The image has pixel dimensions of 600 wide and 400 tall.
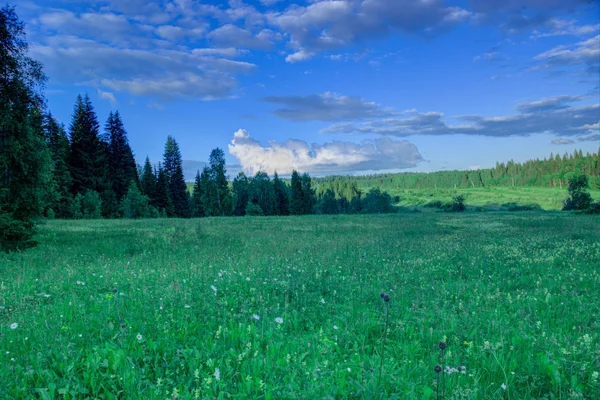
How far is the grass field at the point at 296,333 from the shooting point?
11.9ft

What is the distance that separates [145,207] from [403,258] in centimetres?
5248

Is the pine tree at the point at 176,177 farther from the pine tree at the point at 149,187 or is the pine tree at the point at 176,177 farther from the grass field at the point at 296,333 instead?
the grass field at the point at 296,333

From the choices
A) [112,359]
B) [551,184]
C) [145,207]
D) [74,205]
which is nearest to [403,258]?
[112,359]

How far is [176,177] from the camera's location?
A: 7538cm

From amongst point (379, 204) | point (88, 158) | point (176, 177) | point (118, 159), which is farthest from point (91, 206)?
point (379, 204)

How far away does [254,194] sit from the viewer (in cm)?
9600

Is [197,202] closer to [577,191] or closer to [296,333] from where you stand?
[577,191]

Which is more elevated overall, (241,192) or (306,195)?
(241,192)

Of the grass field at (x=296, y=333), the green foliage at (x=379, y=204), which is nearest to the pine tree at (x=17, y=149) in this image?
the grass field at (x=296, y=333)

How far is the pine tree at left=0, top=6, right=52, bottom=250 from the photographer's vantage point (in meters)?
15.1

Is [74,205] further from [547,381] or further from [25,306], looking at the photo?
[547,381]

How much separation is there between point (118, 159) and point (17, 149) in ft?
172

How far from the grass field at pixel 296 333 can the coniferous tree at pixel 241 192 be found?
82084 millimetres

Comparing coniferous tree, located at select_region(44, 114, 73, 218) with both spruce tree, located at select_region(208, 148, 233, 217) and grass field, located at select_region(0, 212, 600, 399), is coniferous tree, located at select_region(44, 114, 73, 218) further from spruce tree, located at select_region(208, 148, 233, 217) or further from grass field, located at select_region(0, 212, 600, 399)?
grass field, located at select_region(0, 212, 600, 399)
